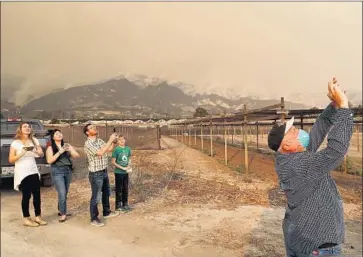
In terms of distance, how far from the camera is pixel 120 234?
186 inches

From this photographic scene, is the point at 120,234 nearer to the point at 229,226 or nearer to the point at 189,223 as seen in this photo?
the point at 189,223

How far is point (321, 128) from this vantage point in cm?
210

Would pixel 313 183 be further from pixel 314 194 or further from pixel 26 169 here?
pixel 26 169

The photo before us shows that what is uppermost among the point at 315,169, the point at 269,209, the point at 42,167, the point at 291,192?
the point at 315,169

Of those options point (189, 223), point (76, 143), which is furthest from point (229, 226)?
point (76, 143)

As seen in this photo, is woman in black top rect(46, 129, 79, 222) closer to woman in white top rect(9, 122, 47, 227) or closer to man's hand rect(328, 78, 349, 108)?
woman in white top rect(9, 122, 47, 227)

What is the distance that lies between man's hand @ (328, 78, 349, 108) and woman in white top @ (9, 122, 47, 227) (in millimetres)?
4414

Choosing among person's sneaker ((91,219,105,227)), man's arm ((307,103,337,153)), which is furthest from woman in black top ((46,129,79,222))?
man's arm ((307,103,337,153))

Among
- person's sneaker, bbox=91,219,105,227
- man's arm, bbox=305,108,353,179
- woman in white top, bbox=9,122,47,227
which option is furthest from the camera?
person's sneaker, bbox=91,219,105,227

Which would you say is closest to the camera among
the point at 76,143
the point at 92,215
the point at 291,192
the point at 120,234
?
the point at 291,192

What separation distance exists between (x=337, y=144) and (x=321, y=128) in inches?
16.8

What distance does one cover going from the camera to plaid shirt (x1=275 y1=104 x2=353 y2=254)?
1.72 metres

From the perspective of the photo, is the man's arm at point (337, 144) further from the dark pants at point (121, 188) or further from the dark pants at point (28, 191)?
the dark pants at point (121, 188)

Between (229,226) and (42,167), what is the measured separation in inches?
173
